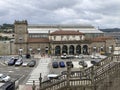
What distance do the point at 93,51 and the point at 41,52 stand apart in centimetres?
1370

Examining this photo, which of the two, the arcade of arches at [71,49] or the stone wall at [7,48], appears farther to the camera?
the arcade of arches at [71,49]

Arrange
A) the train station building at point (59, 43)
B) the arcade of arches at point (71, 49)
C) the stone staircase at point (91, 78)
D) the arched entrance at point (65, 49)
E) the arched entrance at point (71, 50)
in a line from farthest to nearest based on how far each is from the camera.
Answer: the arched entrance at point (71, 50)
the arched entrance at point (65, 49)
the arcade of arches at point (71, 49)
the train station building at point (59, 43)
the stone staircase at point (91, 78)

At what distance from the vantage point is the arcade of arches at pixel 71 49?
69562 millimetres

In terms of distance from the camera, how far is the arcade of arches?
69.6 meters

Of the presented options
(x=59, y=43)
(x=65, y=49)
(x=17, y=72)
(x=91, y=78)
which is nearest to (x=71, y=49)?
(x=65, y=49)

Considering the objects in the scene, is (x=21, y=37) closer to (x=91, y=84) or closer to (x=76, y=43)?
(x=76, y=43)

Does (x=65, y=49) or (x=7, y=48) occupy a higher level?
(x=7, y=48)

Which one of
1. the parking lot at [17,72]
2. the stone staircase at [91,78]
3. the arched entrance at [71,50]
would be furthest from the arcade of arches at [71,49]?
the stone staircase at [91,78]

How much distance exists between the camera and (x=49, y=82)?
16.8 metres

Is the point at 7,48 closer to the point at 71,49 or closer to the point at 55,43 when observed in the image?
the point at 55,43

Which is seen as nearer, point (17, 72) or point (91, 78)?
point (91, 78)

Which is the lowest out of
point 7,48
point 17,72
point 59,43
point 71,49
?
point 71,49

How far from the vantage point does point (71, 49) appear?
71000 millimetres

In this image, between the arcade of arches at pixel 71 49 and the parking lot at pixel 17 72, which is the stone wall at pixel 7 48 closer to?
the arcade of arches at pixel 71 49
